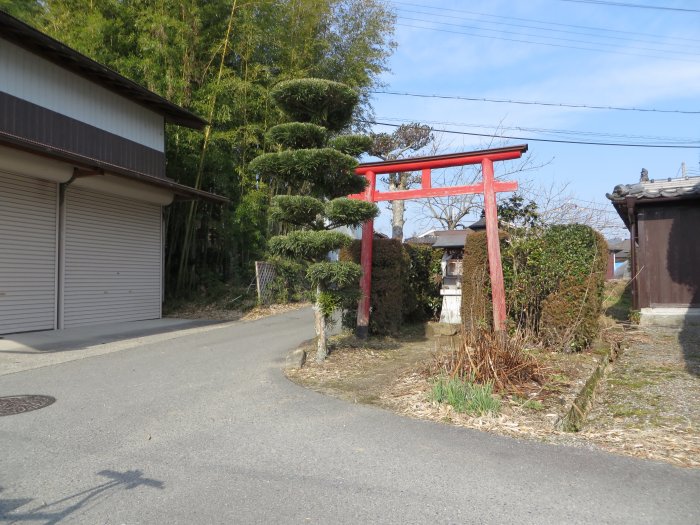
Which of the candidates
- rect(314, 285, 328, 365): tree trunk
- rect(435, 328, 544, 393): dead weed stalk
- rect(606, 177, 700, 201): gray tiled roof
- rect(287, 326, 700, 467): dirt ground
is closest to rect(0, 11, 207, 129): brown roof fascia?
rect(314, 285, 328, 365): tree trunk

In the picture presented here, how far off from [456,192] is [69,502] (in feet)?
23.9

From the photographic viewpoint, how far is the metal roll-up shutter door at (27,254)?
9.84 m

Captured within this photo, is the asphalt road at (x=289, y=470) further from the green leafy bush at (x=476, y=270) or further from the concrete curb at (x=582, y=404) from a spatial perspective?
the green leafy bush at (x=476, y=270)

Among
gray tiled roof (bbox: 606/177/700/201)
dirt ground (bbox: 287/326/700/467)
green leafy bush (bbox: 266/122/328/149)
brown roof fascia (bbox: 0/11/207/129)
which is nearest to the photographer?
dirt ground (bbox: 287/326/700/467)

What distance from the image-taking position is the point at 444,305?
36.8 feet

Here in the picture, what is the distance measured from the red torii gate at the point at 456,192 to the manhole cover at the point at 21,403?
4536 millimetres

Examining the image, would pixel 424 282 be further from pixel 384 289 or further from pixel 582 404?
pixel 582 404

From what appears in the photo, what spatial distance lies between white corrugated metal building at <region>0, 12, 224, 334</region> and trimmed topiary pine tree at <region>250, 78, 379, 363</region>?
4356mm

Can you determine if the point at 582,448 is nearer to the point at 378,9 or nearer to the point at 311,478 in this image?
the point at 311,478

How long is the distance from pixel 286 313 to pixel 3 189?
729 cm

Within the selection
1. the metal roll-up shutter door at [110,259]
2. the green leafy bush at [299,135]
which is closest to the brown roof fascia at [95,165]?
the metal roll-up shutter door at [110,259]

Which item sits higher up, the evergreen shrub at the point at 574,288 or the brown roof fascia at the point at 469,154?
A: the brown roof fascia at the point at 469,154

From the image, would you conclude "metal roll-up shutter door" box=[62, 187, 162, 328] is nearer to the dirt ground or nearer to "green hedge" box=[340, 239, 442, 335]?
"green hedge" box=[340, 239, 442, 335]

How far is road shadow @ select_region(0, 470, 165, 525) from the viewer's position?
121 inches
